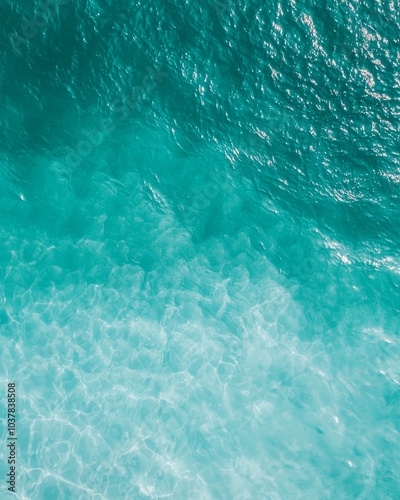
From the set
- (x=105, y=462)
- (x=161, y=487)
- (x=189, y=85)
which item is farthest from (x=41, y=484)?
(x=189, y=85)

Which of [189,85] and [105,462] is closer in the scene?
[105,462]

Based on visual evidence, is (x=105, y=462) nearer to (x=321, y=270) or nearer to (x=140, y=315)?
(x=140, y=315)

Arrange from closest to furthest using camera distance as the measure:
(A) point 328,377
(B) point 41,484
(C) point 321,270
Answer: (B) point 41,484 → (A) point 328,377 → (C) point 321,270

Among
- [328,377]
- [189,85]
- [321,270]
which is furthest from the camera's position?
[189,85]

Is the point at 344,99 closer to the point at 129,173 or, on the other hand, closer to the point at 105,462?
the point at 129,173

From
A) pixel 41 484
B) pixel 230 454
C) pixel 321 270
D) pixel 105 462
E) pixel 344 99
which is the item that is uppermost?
pixel 344 99

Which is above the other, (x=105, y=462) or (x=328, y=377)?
(x=328, y=377)
